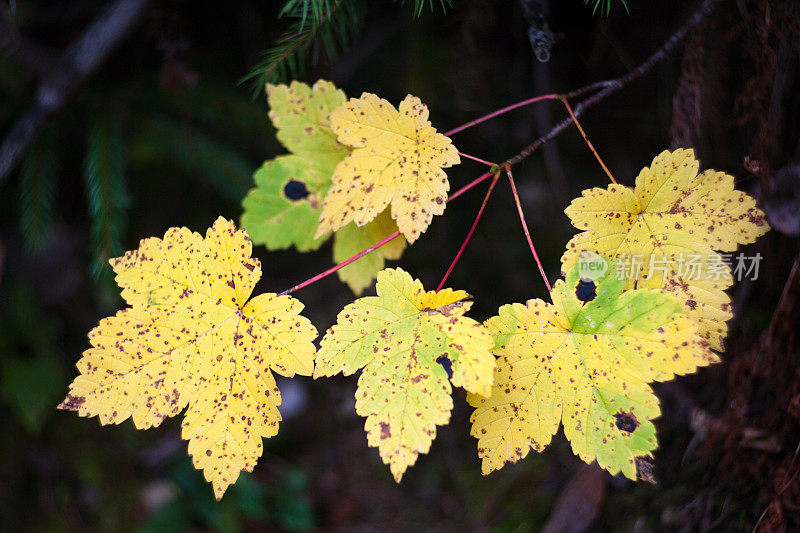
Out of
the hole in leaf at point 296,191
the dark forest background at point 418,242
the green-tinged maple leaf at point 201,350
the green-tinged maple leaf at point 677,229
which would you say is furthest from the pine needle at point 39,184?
the green-tinged maple leaf at point 677,229

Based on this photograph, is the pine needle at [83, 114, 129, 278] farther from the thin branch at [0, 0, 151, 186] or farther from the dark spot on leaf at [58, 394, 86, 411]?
the dark spot on leaf at [58, 394, 86, 411]

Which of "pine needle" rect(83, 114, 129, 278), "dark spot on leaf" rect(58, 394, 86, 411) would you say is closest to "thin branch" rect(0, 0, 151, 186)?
"pine needle" rect(83, 114, 129, 278)

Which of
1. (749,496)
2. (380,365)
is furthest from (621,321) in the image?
(749,496)

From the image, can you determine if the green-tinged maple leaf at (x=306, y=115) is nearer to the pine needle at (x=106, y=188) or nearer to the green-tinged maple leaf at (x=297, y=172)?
the green-tinged maple leaf at (x=297, y=172)

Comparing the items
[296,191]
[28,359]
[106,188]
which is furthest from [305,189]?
[28,359]

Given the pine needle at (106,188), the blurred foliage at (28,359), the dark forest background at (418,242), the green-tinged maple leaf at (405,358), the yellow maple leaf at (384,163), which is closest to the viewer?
the green-tinged maple leaf at (405,358)

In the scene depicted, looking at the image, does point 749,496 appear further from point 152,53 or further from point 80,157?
point 80,157
